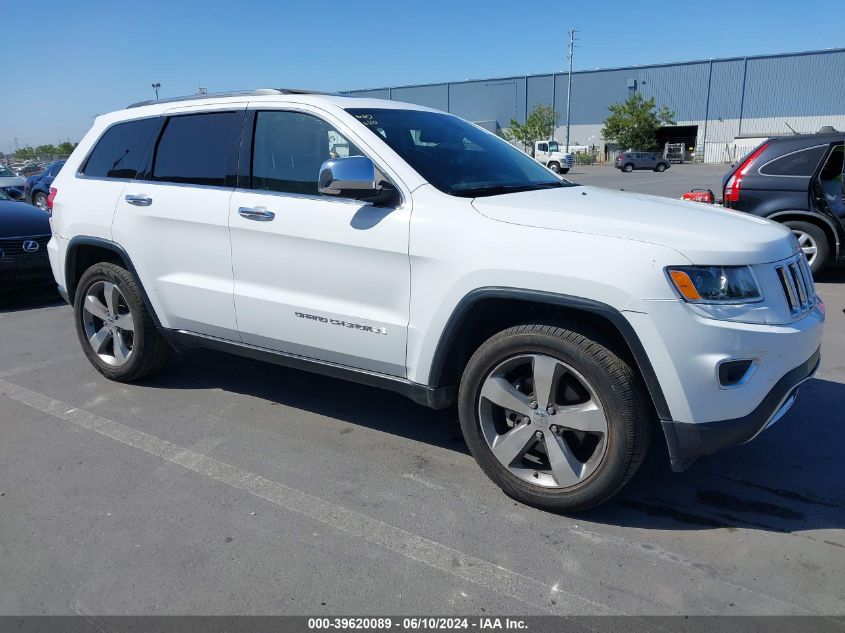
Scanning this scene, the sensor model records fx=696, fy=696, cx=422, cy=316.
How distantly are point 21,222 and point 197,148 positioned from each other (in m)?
4.78

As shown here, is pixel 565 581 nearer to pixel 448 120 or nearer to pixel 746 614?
pixel 746 614

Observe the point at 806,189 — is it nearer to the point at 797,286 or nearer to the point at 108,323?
the point at 797,286

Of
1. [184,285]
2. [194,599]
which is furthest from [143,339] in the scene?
[194,599]

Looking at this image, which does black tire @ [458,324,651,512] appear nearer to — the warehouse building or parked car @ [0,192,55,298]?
parked car @ [0,192,55,298]

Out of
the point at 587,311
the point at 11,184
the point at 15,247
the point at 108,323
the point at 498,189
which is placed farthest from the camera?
the point at 11,184

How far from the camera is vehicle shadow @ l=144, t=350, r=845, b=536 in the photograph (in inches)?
125

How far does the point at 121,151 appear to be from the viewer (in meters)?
4.76

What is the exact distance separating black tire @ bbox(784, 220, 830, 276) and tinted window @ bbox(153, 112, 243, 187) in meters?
6.47

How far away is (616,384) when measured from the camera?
2879 mm

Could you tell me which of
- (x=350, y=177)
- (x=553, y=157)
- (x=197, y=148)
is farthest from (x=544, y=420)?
(x=553, y=157)

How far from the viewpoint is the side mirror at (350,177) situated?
3.29 metres

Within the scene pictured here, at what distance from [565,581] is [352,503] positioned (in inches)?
42.7

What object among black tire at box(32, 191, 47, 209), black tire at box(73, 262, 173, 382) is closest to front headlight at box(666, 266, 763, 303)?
black tire at box(73, 262, 173, 382)

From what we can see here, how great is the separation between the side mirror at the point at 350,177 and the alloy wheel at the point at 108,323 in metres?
2.12
